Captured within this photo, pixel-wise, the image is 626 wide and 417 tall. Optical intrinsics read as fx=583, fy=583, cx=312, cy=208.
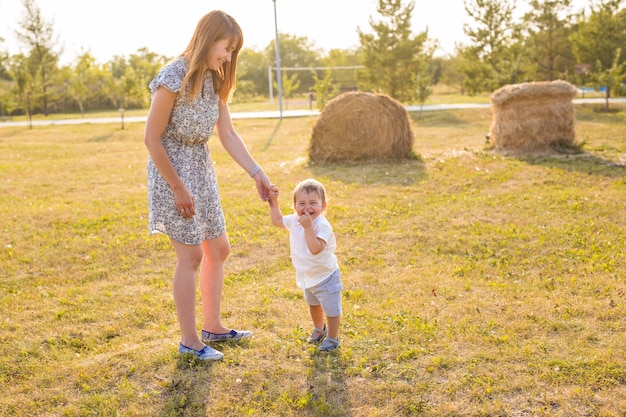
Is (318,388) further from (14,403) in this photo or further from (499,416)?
(14,403)

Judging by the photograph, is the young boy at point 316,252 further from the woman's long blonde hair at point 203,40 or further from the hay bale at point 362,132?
the hay bale at point 362,132

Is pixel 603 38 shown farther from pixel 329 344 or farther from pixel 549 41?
pixel 329 344

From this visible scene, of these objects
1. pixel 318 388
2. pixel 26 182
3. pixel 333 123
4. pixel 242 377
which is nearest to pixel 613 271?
pixel 318 388

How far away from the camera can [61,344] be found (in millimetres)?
4223

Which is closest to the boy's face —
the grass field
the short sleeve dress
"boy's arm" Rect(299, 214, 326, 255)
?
"boy's arm" Rect(299, 214, 326, 255)

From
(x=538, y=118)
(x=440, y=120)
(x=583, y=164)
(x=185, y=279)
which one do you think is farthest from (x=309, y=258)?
(x=440, y=120)

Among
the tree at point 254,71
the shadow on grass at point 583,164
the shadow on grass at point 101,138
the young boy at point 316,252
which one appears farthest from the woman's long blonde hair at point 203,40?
the tree at point 254,71

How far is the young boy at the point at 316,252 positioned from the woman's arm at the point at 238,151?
9cm

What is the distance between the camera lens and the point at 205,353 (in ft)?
12.4

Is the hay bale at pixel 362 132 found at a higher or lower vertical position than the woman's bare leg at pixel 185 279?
higher

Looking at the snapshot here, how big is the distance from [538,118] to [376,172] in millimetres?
3914

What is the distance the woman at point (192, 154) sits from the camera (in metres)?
3.34

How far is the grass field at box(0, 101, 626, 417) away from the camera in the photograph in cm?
342

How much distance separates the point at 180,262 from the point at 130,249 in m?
3.19
